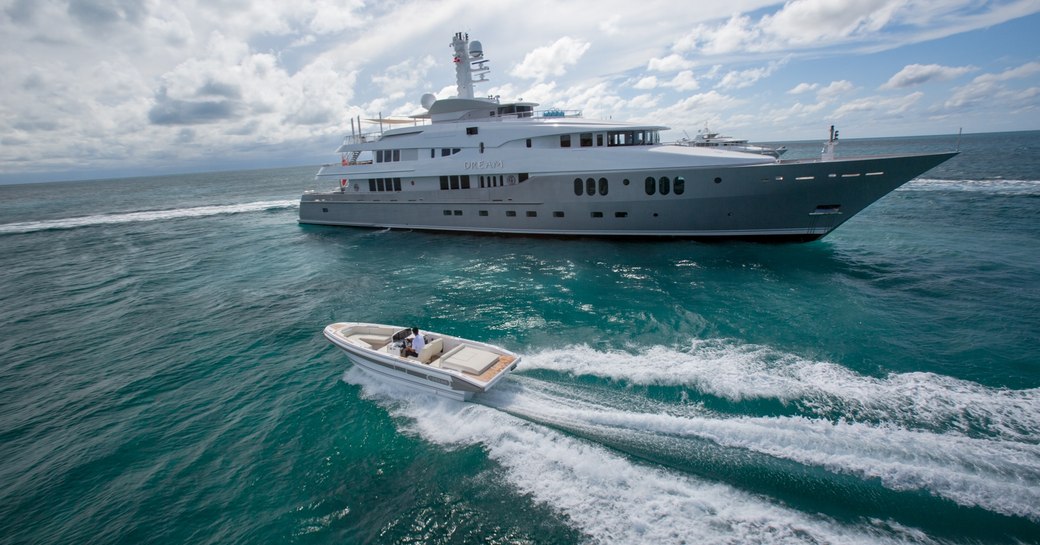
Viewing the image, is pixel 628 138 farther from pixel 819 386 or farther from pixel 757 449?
pixel 757 449

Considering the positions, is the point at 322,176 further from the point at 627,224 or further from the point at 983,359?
the point at 983,359

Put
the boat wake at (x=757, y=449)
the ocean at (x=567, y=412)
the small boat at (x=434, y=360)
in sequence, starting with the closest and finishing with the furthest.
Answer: the boat wake at (x=757, y=449) < the ocean at (x=567, y=412) < the small boat at (x=434, y=360)

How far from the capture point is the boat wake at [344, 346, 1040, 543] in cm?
653

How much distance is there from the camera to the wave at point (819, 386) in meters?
8.45

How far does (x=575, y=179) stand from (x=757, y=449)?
18202 mm

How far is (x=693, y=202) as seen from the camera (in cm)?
2236

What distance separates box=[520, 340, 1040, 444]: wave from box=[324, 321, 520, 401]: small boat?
1448 millimetres

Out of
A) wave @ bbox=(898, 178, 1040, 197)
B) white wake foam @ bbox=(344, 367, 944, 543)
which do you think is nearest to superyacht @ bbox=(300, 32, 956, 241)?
white wake foam @ bbox=(344, 367, 944, 543)

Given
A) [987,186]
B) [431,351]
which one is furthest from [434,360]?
[987,186]

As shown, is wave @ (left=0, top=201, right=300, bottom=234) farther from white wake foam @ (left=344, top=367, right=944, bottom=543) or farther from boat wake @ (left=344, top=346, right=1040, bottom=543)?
white wake foam @ (left=344, top=367, right=944, bottom=543)

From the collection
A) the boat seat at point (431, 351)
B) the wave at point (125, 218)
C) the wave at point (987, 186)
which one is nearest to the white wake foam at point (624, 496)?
the boat seat at point (431, 351)

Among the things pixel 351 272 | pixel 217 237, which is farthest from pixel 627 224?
pixel 217 237

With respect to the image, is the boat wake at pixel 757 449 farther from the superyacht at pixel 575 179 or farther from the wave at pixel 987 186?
the wave at pixel 987 186

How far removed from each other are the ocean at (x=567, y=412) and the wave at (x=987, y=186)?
20327 mm
